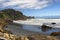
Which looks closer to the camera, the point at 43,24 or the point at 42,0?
the point at 42,0

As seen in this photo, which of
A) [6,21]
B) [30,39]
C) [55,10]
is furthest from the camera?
[6,21]

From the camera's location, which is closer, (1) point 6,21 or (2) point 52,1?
(2) point 52,1

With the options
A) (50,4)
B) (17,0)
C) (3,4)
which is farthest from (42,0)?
(3,4)

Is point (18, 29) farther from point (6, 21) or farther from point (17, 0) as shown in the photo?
point (17, 0)

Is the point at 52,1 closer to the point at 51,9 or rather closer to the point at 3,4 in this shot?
the point at 51,9

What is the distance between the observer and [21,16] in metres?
8.03

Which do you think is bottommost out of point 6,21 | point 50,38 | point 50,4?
point 50,38

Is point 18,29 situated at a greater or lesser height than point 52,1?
lesser

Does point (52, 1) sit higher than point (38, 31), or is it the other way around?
point (52, 1)

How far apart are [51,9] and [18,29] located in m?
Answer: 2.03

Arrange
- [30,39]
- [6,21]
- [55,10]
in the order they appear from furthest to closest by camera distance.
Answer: [6,21] < [55,10] < [30,39]

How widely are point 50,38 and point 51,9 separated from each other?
4.09ft

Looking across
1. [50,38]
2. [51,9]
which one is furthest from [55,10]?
[50,38]

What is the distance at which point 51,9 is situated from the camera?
7.86m
